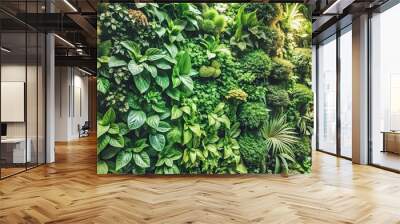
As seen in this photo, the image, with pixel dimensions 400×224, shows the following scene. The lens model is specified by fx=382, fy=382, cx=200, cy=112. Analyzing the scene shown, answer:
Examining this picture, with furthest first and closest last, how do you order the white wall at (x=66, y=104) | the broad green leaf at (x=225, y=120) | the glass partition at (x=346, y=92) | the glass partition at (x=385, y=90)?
1. the white wall at (x=66, y=104)
2. the glass partition at (x=346, y=92)
3. the glass partition at (x=385, y=90)
4. the broad green leaf at (x=225, y=120)

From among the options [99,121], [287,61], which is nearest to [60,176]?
[99,121]

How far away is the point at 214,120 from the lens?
6465mm

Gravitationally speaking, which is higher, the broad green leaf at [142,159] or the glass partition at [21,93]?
the glass partition at [21,93]

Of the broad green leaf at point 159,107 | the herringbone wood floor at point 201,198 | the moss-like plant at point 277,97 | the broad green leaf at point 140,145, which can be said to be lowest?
the herringbone wood floor at point 201,198

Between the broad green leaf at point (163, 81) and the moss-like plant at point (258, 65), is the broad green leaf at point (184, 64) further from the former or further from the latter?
the moss-like plant at point (258, 65)

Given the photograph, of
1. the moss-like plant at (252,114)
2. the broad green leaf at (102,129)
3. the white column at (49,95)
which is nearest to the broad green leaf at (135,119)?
the broad green leaf at (102,129)

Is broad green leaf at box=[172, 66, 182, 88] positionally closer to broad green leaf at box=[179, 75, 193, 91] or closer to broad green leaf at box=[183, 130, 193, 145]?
broad green leaf at box=[179, 75, 193, 91]

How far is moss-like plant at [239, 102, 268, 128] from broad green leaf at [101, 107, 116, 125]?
2148mm

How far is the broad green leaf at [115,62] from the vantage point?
639 centimetres

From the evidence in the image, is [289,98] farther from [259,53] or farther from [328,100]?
[328,100]

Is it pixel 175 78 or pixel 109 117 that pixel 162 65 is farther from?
pixel 109 117

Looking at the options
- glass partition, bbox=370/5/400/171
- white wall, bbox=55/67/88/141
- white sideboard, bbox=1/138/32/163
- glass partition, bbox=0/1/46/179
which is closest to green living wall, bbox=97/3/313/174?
glass partition, bbox=0/1/46/179

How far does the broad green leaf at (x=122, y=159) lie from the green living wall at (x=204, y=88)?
17mm

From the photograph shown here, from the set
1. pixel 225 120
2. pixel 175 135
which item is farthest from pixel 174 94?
pixel 225 120
